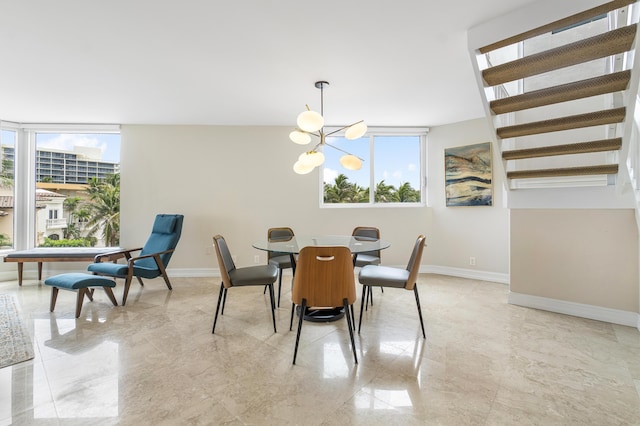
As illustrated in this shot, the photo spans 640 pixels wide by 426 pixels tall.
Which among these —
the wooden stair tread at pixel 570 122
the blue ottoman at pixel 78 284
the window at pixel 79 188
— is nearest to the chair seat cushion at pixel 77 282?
the blue ottoman at pixel 78 284

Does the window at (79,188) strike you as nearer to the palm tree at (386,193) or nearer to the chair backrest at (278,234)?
the chair backrest at (278,234)

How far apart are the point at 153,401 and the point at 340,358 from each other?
116 centimetres

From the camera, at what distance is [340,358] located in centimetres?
199

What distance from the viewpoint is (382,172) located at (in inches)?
187

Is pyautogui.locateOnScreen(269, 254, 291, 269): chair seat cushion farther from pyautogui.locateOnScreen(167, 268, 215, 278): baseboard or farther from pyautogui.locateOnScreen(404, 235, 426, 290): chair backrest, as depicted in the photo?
pyautogui.locateOnScreen(167, 268, 215, 278): baseboard

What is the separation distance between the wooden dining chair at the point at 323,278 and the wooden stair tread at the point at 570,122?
1817mm

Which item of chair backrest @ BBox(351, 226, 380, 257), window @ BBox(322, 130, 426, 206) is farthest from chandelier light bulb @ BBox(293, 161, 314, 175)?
window @ BBox(322, 130, 426, 206)

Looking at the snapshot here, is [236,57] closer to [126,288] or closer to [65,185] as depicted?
[126,288]

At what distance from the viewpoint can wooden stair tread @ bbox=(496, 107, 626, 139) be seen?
1969 millimetres

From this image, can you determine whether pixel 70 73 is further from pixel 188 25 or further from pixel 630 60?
pixel 630 60

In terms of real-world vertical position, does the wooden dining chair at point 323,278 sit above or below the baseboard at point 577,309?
above

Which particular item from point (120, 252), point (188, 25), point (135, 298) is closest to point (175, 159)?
point (120, 252)

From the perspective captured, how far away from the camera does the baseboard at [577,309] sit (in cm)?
254

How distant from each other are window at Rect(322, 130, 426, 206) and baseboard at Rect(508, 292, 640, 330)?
2086mm
